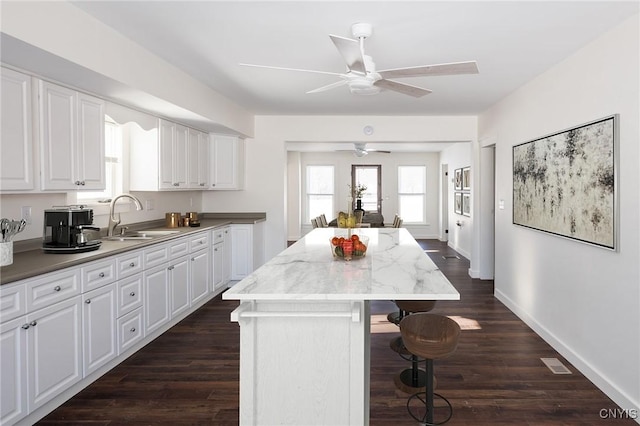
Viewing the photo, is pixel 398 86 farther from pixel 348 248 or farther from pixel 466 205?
pixel 466 205

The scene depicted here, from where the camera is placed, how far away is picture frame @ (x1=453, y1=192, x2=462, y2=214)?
8492 mm

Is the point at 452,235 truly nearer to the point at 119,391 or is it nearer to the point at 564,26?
the point at 564,26

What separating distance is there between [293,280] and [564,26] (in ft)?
8.21

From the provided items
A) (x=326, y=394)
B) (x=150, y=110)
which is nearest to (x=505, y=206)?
(x=326, y=394)

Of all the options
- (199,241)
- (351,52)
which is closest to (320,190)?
(199,241)

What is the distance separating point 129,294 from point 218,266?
1.93 meters

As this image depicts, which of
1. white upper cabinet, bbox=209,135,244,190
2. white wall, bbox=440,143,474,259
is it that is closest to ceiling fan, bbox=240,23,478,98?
white upper cabinet, bbox=209,135,244,190

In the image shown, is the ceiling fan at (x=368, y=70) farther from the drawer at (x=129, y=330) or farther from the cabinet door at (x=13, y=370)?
the drawer at (x=129, y=330)

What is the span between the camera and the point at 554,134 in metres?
3.54

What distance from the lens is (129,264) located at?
3195 mm

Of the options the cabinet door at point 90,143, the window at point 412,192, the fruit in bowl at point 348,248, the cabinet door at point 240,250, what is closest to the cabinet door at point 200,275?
the cabinet door at point 240,250

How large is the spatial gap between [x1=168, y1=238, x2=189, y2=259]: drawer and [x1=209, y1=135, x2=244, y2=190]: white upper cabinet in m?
1.63

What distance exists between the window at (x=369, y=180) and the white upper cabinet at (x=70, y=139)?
802cm

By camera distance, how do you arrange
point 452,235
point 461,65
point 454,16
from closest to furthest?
1. point 461,65
2. point 454,16
3. point 452,235
